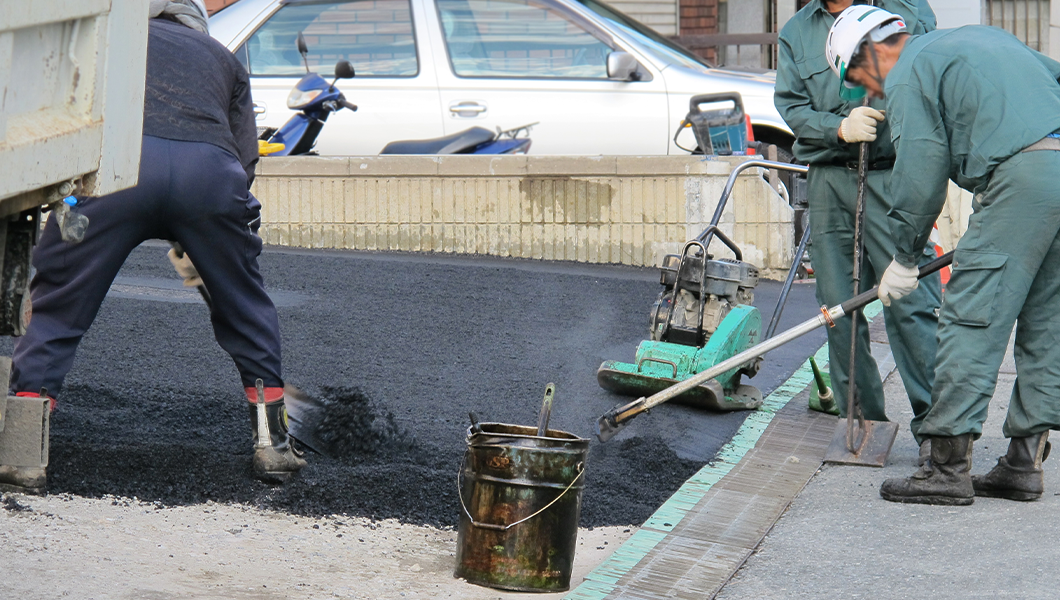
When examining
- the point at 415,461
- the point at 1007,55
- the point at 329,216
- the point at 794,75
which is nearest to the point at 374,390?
the point at 415,461

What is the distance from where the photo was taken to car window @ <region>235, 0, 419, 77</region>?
350 inches

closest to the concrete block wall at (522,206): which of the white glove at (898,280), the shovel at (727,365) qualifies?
the shovel at (727,365)

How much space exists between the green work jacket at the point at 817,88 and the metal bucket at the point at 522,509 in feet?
6.69

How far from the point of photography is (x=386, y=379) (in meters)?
5.52

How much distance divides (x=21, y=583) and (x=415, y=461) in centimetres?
153

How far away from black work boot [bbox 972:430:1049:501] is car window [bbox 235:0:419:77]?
593cm

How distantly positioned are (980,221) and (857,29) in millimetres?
779

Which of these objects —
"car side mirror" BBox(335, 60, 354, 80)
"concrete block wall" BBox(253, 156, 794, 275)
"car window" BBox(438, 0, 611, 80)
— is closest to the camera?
"concrete block wall" BBox(253, 156, 794, 275)

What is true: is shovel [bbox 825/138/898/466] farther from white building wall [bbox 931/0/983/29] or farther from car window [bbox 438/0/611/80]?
white building wall [bbox 931/0/983/29]

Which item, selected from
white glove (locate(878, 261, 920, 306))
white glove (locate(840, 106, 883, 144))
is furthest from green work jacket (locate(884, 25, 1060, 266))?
white glove (locate(840, 106, 883, 144))

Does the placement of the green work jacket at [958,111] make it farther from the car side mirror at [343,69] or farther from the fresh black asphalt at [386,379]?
the car side mirror at [343,69]

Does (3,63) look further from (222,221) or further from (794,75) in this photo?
(794,75)

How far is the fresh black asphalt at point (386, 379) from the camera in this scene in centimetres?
396

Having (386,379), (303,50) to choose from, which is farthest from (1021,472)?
(303,50)
